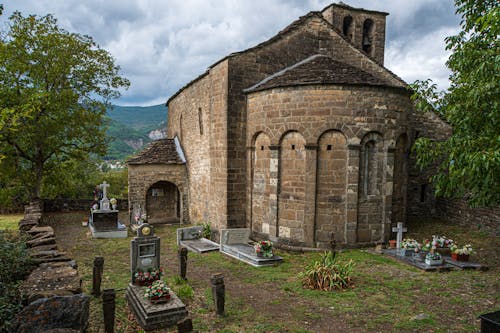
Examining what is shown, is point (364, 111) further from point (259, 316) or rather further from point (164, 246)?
point (164, 246)

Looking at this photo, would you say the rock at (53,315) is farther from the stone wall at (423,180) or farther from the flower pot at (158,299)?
the stone wall at (423,180)

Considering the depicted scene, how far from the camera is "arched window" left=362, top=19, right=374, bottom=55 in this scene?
19134 millimetres

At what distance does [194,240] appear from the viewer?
13.4 m

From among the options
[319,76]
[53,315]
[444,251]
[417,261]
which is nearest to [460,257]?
[444,251]

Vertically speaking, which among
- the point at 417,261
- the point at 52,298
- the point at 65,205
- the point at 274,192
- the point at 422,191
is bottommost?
the point at 65,205

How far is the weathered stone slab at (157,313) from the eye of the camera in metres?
6.34

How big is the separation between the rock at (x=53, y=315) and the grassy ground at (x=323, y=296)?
1.35 metres

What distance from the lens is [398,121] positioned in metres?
12.2

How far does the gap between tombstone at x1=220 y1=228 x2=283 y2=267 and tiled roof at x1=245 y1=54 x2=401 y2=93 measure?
5504 millimetres

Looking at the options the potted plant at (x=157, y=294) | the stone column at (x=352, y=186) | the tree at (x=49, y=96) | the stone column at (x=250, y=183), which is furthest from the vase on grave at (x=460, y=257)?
the tree at (x=49, y=96)

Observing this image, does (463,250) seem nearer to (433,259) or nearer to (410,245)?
(433,259)

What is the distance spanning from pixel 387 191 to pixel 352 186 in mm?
1524

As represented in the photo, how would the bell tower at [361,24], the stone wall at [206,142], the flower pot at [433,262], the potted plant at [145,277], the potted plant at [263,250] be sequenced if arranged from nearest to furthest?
the potted plant at [145,277] < the flower pot at [433,262] < the potted plant at [263,250] < the stone wall at [206,142] < the bell tower at [361,24]

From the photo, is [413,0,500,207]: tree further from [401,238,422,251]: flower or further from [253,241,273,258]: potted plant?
[253,241,273,258]: potted plant
